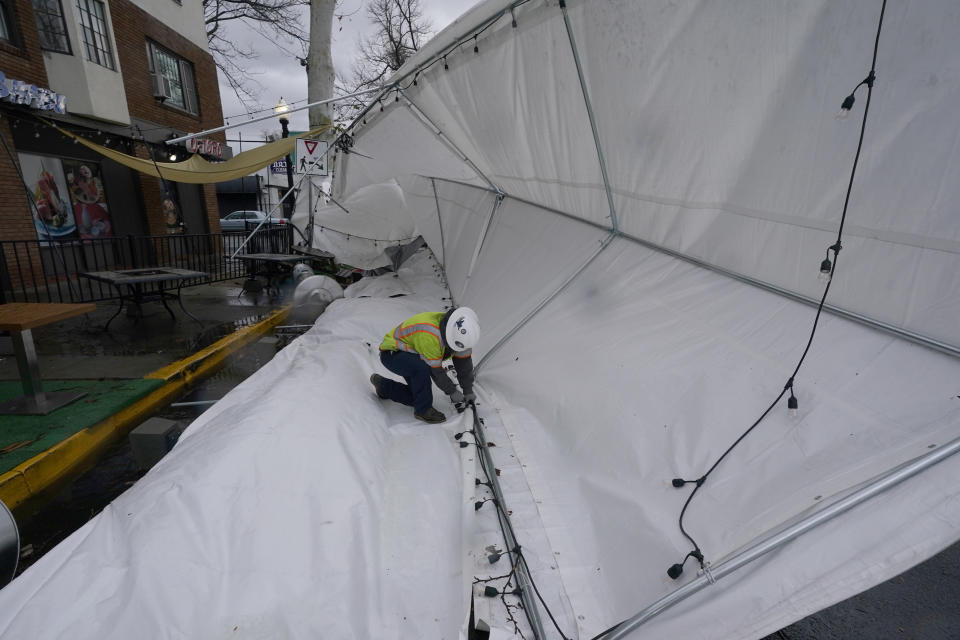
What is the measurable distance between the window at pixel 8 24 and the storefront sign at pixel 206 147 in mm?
3463

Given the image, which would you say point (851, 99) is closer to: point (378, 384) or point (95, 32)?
point (378, 384)

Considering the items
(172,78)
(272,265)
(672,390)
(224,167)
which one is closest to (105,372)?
(224,167)

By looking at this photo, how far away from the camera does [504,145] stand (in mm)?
3914

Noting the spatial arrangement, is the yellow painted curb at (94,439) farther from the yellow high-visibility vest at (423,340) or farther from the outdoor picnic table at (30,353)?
the yellow high-visibility vest at (423,340)

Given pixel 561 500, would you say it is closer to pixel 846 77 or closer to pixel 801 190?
pixel 801 190

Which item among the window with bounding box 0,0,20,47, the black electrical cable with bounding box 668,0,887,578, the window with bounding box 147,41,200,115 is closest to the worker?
the black electrical cable with bounding box 668,0,887,578

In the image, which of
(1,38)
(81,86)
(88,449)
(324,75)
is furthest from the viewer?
(324,75)

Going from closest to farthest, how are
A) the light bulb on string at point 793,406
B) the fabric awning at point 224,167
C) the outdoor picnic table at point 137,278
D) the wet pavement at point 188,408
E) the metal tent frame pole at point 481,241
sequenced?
the light bulb on string at point 793,406 < the wet pavement at point 188,408 < the outdoor picnic table at point 137,278 < the metal tent frame pole at point 481,241 < the fabric awning at point 224,167

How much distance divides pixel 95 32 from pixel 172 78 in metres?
2.82

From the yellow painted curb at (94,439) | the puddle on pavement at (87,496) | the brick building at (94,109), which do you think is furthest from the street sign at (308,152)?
the puddle on pavement at (87,496)

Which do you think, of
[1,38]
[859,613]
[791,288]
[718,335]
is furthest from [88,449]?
[1,38]

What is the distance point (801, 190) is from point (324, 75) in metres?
11.0

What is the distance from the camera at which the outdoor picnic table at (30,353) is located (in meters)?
3.51

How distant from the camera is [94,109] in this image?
9.26 m
